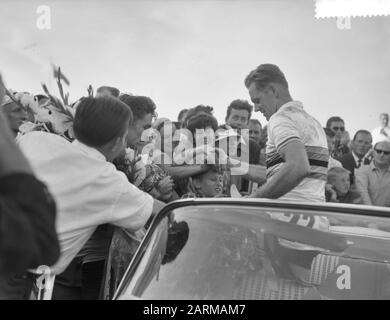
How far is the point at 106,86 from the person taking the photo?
4785 millimetres

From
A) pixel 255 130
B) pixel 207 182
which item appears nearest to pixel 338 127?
pixel 255 130

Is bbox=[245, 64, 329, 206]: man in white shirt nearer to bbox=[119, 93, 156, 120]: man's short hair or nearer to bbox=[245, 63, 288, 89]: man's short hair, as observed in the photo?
bbox=[245, 63, 288, 89]: man's short hair

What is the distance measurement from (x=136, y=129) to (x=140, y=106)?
16 cm

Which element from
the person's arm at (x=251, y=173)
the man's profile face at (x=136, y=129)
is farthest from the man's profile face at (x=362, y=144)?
the man's profile face at (x=136, y=129)

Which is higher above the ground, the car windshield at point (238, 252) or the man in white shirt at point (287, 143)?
the man in white shirt at point (287, 143)

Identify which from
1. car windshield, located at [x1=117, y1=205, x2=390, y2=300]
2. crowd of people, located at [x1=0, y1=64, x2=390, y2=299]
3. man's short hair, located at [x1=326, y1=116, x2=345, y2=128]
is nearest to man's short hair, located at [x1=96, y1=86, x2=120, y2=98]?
crowd of people, located at [x1=0, y1=64, x2=390, y2=299]

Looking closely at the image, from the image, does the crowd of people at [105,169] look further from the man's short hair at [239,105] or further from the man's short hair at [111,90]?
Result: the man's short hair at [239,105]

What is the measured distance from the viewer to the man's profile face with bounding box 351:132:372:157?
729 cm

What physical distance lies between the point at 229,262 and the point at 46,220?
994mm

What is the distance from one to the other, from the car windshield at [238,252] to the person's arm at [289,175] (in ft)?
2.63

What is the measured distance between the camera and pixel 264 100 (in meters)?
3.55

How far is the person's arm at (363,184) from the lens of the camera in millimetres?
6000
